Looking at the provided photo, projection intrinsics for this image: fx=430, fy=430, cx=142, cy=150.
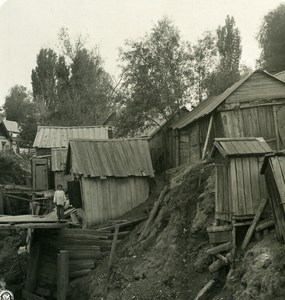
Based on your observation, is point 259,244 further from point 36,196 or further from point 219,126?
point 36,196

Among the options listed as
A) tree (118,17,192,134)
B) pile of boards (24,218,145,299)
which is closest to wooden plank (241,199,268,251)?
pile of boards (24,218,145,299)

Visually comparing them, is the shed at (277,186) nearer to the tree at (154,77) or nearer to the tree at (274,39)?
the tree at (154,77)

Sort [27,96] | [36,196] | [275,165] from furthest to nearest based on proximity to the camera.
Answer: [27,96], [36,196], [275,165]

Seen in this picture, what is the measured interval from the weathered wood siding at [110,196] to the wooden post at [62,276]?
2728 millimetres

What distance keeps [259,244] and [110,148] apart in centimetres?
1279

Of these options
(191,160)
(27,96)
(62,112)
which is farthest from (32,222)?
(27,96)

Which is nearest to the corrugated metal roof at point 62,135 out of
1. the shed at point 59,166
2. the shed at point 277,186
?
the shed at point 59,166

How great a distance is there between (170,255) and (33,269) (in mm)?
9018

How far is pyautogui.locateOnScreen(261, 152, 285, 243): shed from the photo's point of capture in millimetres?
11750

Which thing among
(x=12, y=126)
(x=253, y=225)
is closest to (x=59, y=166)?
(x=253, y=225)

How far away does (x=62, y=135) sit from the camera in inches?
1631

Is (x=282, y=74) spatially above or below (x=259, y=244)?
above

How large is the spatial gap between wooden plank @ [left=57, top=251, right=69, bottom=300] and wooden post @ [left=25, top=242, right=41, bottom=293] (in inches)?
110

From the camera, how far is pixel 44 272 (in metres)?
22.0
